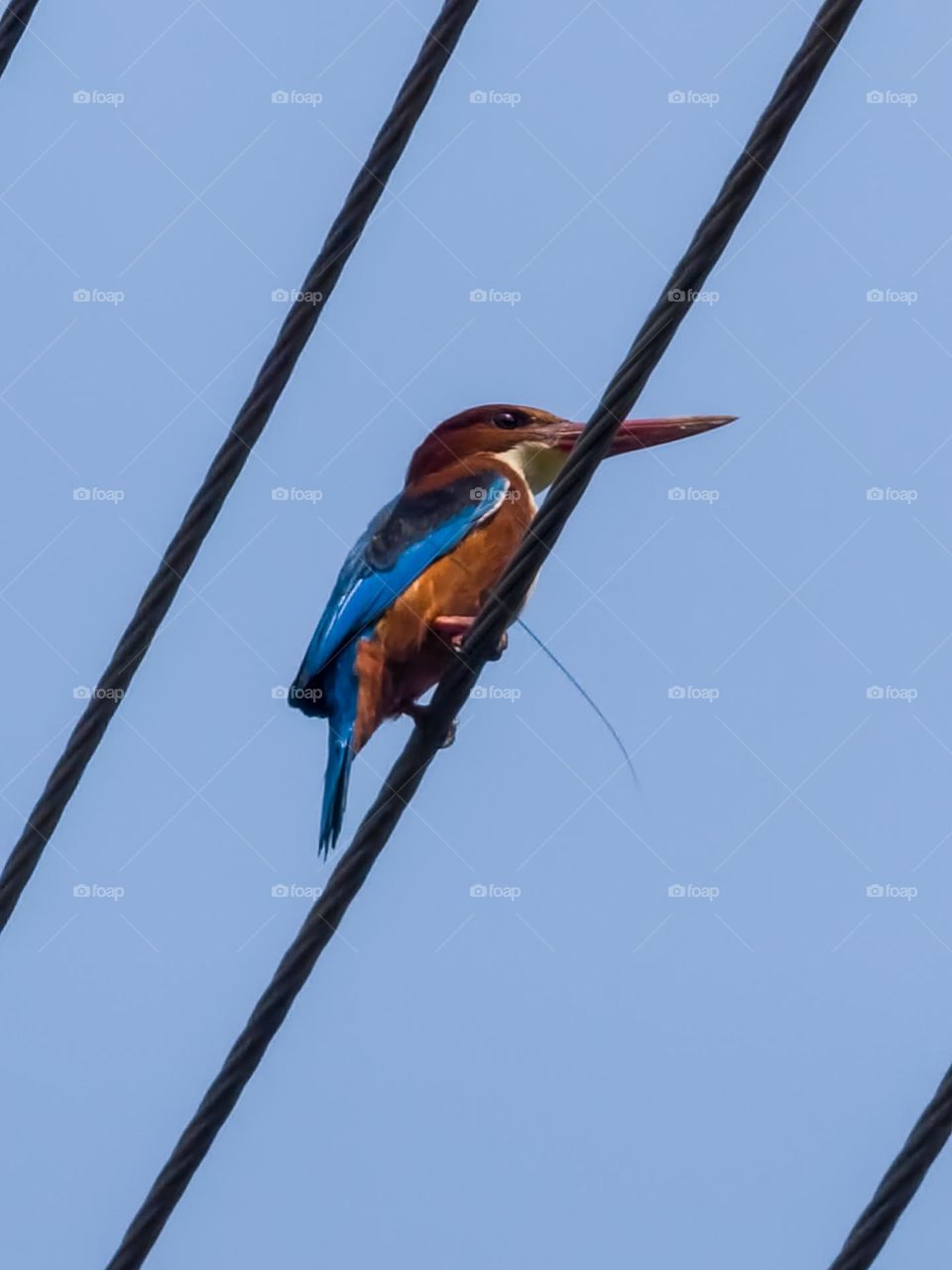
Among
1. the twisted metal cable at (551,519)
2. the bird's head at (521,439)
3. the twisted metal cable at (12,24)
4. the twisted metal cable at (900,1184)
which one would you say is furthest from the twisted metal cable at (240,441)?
the bird's head at (521,439)

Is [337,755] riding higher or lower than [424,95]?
lower

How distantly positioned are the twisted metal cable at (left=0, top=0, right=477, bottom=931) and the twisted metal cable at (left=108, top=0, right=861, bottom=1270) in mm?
523

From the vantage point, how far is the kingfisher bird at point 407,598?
15.4ft

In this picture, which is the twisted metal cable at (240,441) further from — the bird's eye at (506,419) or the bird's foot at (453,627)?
the bird's eye at (506,419)

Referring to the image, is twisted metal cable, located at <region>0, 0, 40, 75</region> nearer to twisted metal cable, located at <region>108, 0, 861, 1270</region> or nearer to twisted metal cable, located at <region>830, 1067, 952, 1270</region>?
twisted metal cable, located at <region>108, 0, 861, 1270</region>

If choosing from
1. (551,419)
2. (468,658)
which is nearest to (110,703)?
(468,658)

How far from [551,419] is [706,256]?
8.37 feet

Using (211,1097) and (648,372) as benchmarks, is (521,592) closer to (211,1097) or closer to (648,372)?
(648,372)

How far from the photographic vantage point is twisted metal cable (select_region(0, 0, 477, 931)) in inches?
134

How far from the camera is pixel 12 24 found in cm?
358

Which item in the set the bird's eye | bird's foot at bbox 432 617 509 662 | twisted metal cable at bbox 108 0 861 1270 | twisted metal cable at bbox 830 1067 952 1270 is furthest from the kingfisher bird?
twisted metal cable at bbox 830 1067 952 1270

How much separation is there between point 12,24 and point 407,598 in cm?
168

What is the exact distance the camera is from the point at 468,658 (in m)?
3.32

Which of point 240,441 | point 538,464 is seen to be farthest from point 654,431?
point 240,441
